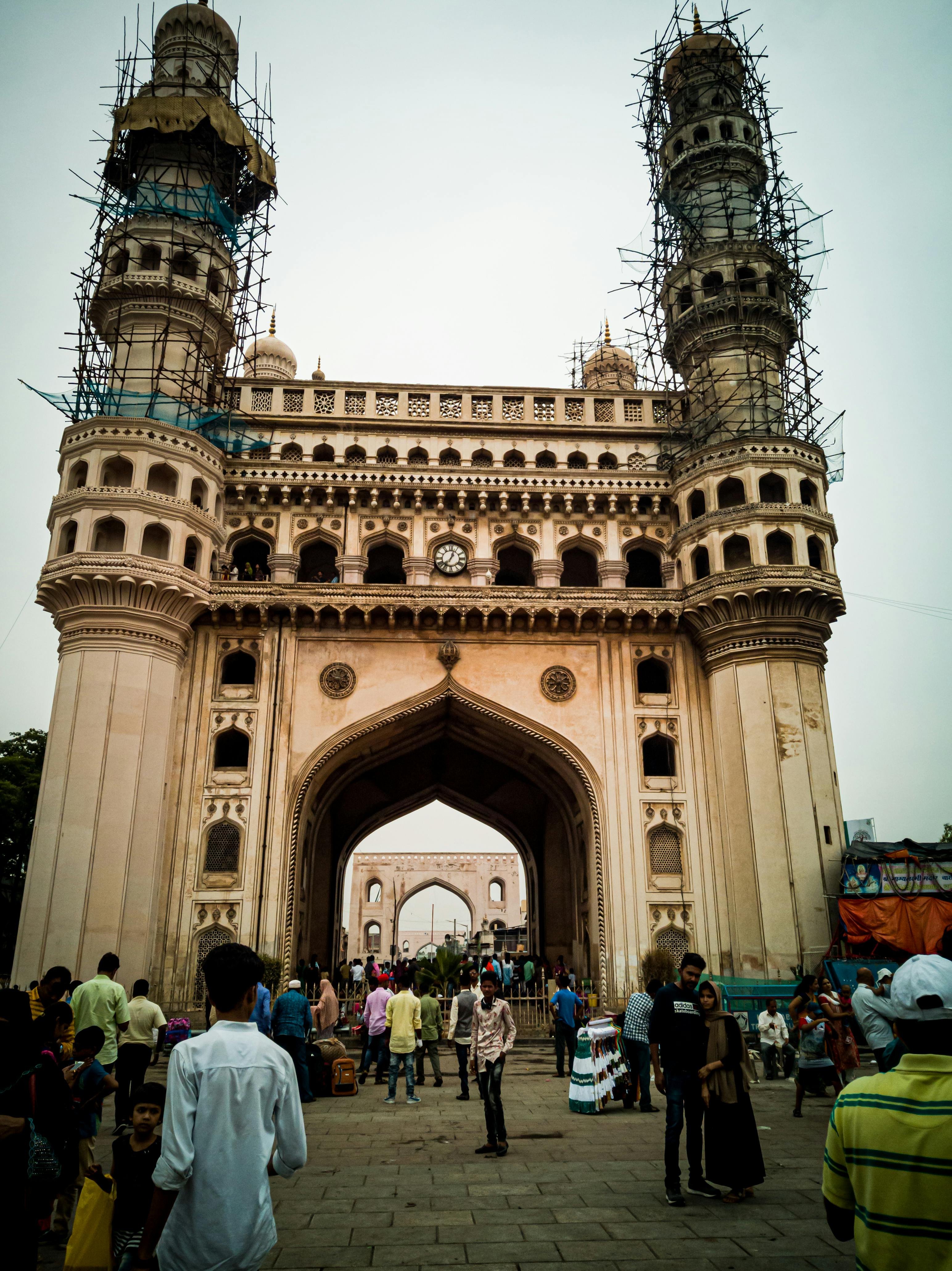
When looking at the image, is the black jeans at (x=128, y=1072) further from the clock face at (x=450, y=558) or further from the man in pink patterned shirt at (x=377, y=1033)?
the clock face at (x=450, y=558)

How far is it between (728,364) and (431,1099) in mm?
20179

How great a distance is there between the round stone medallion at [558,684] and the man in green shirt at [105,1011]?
597 inches

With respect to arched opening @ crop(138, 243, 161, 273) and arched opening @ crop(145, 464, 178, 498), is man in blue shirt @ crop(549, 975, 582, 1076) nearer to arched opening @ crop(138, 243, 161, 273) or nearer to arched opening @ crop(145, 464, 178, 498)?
arched opening @ crop(145, 464, 178, 498)

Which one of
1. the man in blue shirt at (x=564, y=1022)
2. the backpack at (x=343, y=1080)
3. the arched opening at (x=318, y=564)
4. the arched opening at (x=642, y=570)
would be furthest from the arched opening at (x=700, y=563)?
the backpack at (x=343, y=1080)

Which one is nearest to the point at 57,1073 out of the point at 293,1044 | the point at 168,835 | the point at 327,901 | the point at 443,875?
the point at 293,1044

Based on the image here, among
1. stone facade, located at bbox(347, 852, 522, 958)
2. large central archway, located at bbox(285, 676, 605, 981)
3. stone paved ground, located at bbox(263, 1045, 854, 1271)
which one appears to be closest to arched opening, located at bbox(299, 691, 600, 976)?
large central archway, located at bbox(285, 676, 605, 981)

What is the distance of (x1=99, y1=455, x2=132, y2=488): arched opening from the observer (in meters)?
22.2

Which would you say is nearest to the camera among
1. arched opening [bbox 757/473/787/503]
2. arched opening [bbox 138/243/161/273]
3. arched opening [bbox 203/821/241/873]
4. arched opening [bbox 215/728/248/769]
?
arched opening [bbox 203/821/241/873]

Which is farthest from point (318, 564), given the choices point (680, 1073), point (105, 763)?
point (680, 1073)

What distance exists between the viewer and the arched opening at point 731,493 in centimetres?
2366

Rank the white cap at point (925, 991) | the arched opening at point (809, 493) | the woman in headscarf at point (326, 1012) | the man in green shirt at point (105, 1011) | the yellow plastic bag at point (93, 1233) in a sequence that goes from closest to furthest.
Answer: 1. the white cap at point (925, 991)
2. the yellow plastic bag at point (93, 1233)
3. the man in green shirt at point (105, 1011)
4. the woman in headscarf at point (326, 1012)
5. the arched opening at point (809, 493)

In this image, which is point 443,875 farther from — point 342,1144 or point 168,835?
point 342,1144

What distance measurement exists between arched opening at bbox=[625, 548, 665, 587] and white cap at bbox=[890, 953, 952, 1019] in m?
23.1

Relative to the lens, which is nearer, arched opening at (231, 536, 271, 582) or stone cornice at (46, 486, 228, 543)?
stone cornice at (46, 486, 228, 543)
